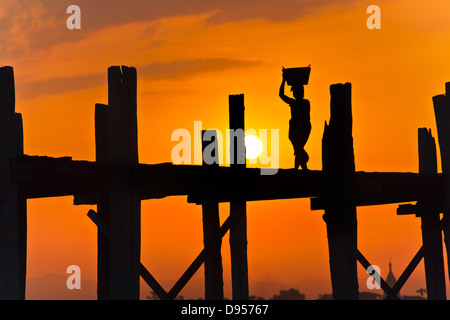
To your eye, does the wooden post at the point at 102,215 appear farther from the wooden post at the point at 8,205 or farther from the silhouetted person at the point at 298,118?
the silhouetted person at the point at 298,118

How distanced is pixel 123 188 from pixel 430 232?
6.41m

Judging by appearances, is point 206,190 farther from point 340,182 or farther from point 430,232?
point 430,232

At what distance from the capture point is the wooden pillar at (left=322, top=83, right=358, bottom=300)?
11.7m

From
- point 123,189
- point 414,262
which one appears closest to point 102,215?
point 123,189

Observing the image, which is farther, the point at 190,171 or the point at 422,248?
the point at 422,248

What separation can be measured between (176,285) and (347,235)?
98.7 inches

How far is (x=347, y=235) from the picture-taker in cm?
1178

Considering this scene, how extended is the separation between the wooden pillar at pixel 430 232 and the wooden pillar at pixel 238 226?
3857 mm

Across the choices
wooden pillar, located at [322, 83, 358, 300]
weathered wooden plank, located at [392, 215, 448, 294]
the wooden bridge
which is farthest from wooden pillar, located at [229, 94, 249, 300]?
weathered wooden plank, located at [392, 215, 448, 294]

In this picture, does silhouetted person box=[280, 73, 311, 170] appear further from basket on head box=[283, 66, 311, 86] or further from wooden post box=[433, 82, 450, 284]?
wooden post box=[433, 82, 450, 284]

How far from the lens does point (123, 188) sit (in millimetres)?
10594
